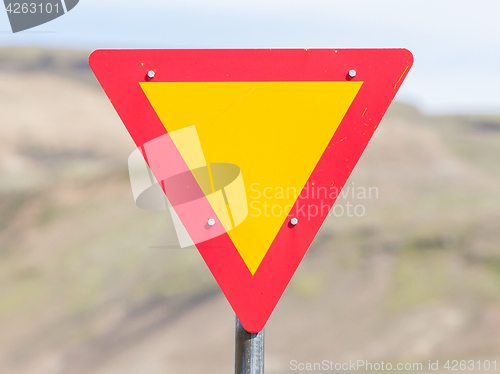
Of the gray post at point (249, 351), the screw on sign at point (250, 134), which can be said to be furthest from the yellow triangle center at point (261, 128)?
the gray post at point (249, 351)

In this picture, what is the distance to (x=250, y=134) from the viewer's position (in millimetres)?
643

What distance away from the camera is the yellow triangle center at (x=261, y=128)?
0.64 m

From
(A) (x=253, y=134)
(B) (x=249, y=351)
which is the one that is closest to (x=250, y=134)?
(A) (x=253, y=134)

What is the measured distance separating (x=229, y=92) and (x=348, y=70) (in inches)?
8.7

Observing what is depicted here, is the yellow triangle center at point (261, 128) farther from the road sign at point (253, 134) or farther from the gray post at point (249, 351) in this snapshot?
the gray post at point (249, 351)

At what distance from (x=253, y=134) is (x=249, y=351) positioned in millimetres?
409

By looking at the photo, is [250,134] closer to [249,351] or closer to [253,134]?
[253,134]

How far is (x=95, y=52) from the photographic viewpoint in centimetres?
63

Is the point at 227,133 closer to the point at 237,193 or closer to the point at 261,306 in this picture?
the point at 237,193

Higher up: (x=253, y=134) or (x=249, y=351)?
(x=253, y=134)

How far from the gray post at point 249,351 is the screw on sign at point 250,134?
0.10 ft

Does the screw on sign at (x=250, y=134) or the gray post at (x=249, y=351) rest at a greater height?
the screw on sign at (x=250, y=134)

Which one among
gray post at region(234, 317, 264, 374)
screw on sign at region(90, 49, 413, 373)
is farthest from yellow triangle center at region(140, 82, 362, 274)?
gray post at region(234, 317, 264, 374)

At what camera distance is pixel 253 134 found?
64 cm
